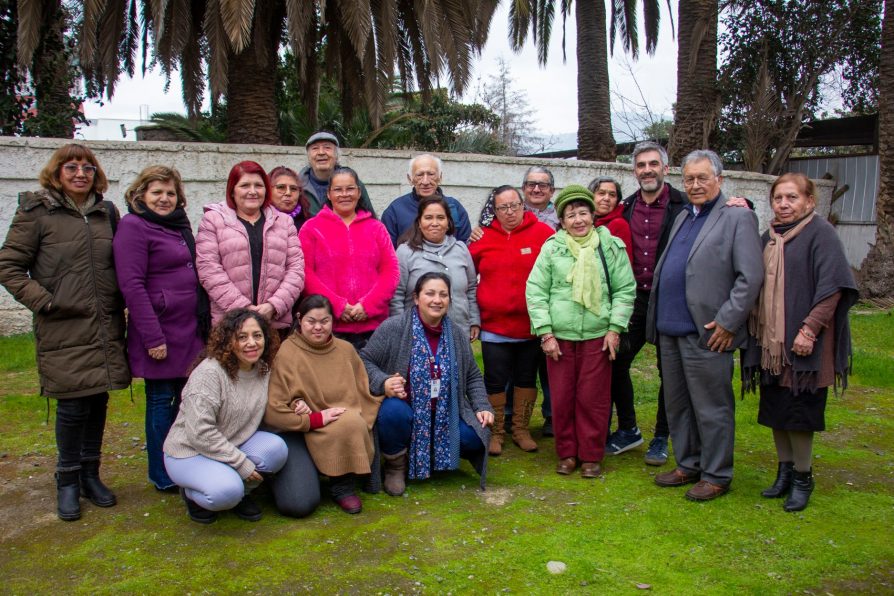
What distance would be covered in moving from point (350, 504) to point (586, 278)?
1917 mm

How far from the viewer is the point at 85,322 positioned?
12.8ft

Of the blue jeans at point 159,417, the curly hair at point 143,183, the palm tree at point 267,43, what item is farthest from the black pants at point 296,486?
the palm tree at point 267,43

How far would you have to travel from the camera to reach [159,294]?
405cm

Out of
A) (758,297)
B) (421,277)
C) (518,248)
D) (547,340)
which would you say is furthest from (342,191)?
(758,297)

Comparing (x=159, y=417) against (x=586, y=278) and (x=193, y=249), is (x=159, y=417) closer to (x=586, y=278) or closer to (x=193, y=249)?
(x=193, y=249)

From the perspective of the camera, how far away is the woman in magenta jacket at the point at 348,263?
464 cm

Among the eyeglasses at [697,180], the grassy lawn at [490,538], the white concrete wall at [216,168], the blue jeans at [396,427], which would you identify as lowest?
the grassy lawn at [490,538]

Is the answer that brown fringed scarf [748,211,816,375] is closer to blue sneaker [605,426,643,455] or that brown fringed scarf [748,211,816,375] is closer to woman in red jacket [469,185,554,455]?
blue sneaker [605,426,643,455]

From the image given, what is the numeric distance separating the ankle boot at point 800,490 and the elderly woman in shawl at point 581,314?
1.09 metres

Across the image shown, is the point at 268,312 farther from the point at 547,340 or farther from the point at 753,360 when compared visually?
the point at 753,360

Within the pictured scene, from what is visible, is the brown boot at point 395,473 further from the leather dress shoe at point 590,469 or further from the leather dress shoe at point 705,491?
the leather dress shoe at point 705,491

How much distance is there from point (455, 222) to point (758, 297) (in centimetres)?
205

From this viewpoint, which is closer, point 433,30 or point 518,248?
point 518,248

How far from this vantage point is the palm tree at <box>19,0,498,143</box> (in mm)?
8188
